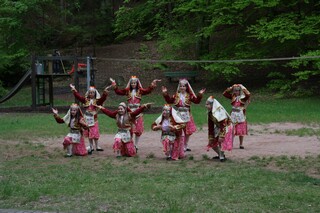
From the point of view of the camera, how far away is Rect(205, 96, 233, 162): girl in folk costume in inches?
420

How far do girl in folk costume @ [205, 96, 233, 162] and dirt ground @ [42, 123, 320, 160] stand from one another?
56 centimetres

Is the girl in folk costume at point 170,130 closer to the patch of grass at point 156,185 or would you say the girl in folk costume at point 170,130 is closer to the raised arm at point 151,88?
the patch of grass at point 156,185

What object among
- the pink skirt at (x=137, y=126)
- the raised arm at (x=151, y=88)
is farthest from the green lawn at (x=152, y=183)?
the raised arm at (x=151, y=88)

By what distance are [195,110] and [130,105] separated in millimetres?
9106

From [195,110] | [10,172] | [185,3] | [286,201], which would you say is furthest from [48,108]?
[286,201]

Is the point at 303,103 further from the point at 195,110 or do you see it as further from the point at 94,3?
the point at 94,3

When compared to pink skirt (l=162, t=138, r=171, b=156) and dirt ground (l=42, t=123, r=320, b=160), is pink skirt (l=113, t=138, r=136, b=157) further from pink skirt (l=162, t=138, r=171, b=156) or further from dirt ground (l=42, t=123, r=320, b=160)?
pink skirt (l=162, t=138, r=171, b=156)

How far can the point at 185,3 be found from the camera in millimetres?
27734

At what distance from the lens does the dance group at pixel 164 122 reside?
10805mm

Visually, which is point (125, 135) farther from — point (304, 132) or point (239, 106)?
point (304, 132)

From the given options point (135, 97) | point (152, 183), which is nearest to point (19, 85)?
point (135, 97)

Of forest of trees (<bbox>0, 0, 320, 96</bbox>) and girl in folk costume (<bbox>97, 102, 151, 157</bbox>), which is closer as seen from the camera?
girl in folk costume (<bbox>97, 102, 151, 157</bbox>)

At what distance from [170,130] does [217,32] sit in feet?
77.2

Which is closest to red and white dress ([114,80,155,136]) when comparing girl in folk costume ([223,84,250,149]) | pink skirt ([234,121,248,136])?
girl in folk costume ([223,84,250,149])
